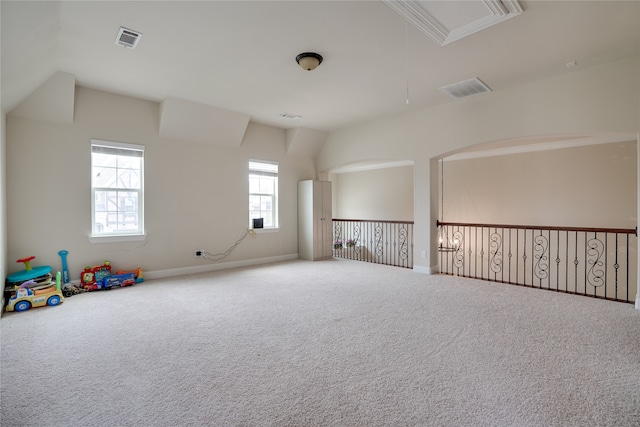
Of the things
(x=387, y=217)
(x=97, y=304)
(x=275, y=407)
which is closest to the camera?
(x=275, y=407)

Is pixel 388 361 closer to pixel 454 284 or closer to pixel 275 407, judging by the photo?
pixel 275 407

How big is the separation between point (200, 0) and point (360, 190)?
26.1ft

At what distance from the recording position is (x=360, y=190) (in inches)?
399

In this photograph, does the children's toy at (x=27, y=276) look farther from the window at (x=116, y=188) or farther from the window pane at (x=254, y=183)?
the window pane at (x=254, y=183)

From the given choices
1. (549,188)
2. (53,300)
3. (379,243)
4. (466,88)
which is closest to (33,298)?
(53,300)

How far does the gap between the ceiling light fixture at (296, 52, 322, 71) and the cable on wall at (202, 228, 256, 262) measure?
3.69 m

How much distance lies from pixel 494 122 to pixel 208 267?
212 inches

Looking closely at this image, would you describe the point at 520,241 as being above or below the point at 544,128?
below

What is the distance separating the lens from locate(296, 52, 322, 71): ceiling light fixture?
11.3 feet

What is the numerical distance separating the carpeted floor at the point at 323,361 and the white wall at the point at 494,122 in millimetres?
2101

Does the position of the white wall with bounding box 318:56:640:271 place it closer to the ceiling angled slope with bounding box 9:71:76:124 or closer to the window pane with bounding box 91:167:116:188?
the window pane with bounding box 91:167:116:188

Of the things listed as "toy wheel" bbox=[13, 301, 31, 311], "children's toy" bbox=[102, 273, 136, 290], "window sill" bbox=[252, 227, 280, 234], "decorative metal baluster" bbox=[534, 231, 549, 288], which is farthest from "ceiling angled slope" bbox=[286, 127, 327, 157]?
"decorative metal baluster" bbox=[534, 231, 549, 288]

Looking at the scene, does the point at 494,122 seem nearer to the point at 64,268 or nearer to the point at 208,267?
the point at 208,267

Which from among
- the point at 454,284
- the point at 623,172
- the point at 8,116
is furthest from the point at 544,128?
the point at 8,116
